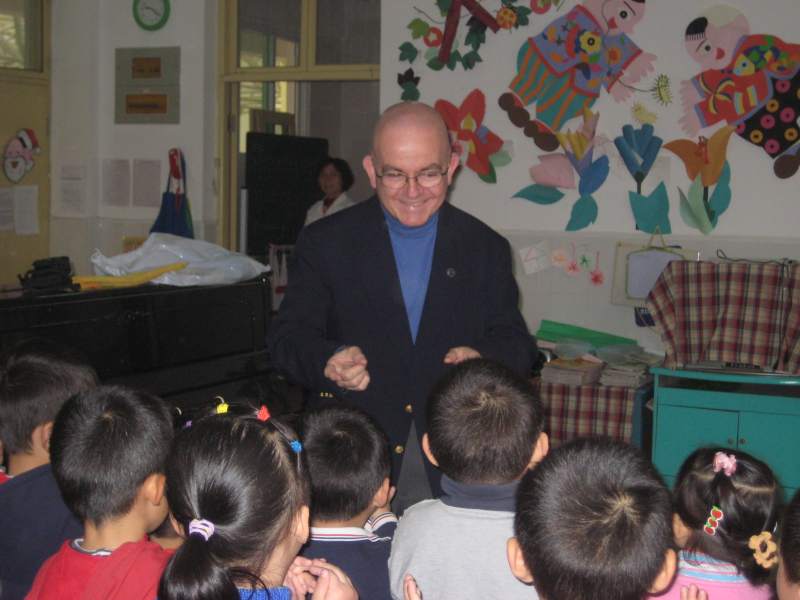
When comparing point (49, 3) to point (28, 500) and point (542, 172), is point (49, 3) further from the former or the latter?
point (28, 500)

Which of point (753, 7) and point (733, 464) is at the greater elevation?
point (753, 7)

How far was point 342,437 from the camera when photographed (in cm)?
202

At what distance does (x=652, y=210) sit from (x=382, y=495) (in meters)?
3.32

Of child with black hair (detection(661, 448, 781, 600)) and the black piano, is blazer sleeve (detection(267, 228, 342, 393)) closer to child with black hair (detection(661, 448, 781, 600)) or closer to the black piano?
child with black hair (detection(661, 448, 781, 600))

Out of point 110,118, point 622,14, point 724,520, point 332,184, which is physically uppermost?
point 622,14

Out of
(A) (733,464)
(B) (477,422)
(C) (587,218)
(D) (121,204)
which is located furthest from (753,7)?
(D) (121,204)

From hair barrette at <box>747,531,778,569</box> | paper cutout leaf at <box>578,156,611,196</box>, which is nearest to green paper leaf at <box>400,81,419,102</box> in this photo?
paper cutout leaf at <box>578,156,611,196</box>

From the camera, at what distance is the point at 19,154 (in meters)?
6.25

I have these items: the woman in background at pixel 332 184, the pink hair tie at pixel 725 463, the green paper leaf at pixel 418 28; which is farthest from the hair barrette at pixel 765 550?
the woman in background at pixel 332 184

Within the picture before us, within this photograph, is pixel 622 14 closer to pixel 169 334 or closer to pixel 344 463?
pixel 169 334

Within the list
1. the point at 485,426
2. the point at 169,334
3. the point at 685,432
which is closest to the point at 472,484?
the point at 485,426

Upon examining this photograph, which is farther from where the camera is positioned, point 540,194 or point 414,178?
point 540,194

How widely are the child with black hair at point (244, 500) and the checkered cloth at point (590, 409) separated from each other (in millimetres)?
3301

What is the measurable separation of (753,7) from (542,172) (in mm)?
1328
